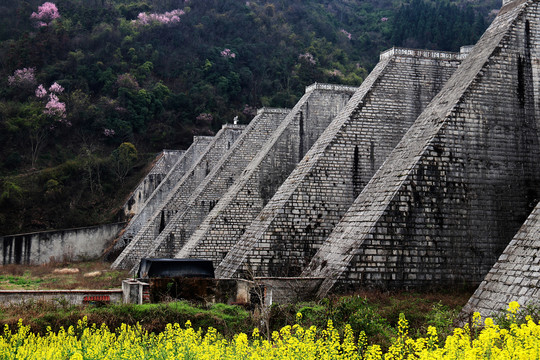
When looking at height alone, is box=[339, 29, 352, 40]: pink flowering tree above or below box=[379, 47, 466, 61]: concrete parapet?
above

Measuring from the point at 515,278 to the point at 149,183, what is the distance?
34.3m

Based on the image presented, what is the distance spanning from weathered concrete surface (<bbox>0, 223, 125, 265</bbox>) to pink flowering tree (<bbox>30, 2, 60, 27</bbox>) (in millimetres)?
29054

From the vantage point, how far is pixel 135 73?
52281 millimetres

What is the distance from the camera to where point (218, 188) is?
25766mm

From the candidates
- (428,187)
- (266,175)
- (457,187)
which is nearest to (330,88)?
(266,175)

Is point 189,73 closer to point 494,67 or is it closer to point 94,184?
point 94,184

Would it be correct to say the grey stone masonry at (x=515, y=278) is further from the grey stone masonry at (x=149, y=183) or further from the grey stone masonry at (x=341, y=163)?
the grey stone masonry at (x=149, y=183)

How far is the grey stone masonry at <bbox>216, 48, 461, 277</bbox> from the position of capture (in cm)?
1564

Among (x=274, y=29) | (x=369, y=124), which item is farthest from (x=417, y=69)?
(x=274, y=29)

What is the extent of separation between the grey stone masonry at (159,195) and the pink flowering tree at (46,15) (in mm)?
24517

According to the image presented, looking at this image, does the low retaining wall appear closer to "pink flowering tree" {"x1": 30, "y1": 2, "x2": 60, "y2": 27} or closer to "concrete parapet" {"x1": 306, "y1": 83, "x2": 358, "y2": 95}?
"concrete parapet" {"x1": 306, "y1": 83, "x2": 358, "y2": 95}

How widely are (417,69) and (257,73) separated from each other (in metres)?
40.3

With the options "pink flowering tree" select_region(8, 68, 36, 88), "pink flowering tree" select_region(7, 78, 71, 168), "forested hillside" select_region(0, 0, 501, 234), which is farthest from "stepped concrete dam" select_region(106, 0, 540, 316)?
"pink flowering tree" select_region(8, 68, 36, 88)

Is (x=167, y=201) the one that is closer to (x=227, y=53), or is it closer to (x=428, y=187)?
(x=428, y=187)
